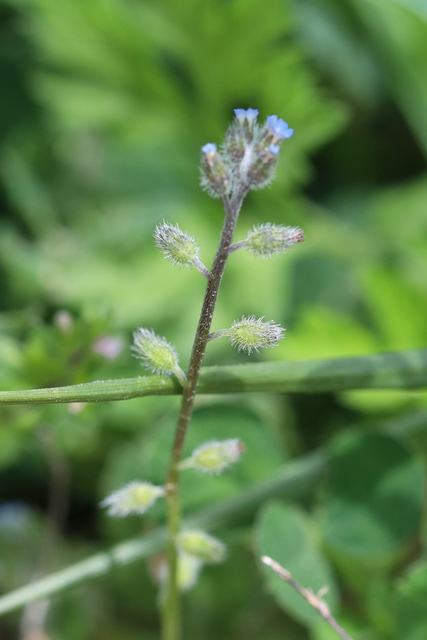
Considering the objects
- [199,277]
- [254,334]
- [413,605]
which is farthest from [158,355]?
[199,277]

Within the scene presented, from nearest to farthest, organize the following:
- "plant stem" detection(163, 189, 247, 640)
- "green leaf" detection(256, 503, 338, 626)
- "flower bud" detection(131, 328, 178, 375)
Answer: "plant stem" detection(163, 189, 247, 640)
"flower bud" detection(131, 328, 178, 375)
"green leaf" detection(256, 503, 338, 626)

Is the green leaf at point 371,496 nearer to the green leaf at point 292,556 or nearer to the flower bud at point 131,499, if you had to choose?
the green leaf at point 292,556

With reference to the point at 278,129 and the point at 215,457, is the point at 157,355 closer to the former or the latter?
the point at 215,457

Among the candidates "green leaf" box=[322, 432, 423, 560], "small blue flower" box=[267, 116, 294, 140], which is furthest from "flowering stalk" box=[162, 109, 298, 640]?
"green leaf" box=[322, 432, 423, 560]

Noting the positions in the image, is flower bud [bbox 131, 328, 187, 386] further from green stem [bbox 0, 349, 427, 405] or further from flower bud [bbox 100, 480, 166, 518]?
flower bud [bbox 100, 480, 166, 518]

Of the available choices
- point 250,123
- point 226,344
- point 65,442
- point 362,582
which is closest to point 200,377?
point 250,123

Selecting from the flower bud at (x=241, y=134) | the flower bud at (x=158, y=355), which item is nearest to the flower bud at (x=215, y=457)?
the flower bud at (x=158, y=355)

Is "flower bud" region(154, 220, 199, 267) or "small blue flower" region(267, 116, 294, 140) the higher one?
"small blue flower" region(267, 116, 294, 140)
